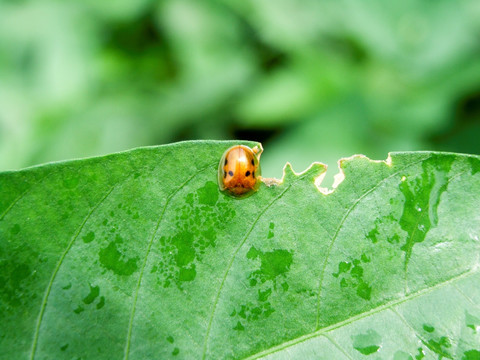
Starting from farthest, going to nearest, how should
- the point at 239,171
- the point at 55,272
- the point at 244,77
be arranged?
1. the point at 244,77
2. the point at 239,171
3. the point at 55,272

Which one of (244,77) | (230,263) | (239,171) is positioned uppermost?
(244,77)

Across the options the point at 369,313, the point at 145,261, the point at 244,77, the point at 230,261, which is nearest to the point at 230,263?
the point at 230,261

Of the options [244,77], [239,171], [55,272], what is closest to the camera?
[55,272]

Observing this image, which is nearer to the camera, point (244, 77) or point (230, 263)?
point (230, 263)

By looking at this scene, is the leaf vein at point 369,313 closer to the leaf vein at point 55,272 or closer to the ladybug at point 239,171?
the ladybug at point 239,171

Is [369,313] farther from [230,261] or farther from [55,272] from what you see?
[55,272]

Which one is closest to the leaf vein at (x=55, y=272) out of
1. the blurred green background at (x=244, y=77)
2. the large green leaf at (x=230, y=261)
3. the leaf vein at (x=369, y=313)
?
the large green leaf at (x=230, y=261)

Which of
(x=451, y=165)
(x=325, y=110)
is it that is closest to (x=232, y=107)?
(x=325, y=110)

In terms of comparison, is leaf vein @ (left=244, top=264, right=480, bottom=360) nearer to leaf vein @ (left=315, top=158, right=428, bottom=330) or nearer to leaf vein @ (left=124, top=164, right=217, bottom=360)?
leaf vein @ (left=315, top=158, right=428, bottom=330)
